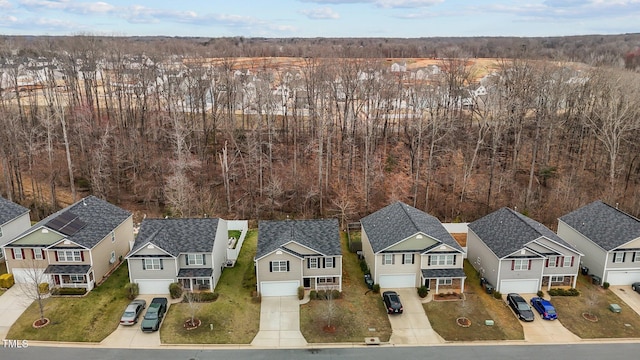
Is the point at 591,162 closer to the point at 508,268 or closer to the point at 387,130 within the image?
the point at 387,130

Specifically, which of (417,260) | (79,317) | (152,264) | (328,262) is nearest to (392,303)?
(417,260)

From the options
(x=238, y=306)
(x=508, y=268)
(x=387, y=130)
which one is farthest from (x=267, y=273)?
(x=387, y=130)

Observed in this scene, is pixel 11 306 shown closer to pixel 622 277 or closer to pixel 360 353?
pixel 360 353

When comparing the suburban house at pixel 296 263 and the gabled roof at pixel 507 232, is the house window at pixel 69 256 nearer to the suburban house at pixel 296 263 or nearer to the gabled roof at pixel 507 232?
the suburban house at pixel 296 263

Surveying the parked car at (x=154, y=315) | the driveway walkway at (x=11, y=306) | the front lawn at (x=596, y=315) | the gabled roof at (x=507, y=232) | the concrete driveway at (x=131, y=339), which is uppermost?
the gabled roof at (x=507, y=232)

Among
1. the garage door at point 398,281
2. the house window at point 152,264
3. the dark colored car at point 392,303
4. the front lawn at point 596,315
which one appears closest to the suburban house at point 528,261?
the front lawn at point 596,315
